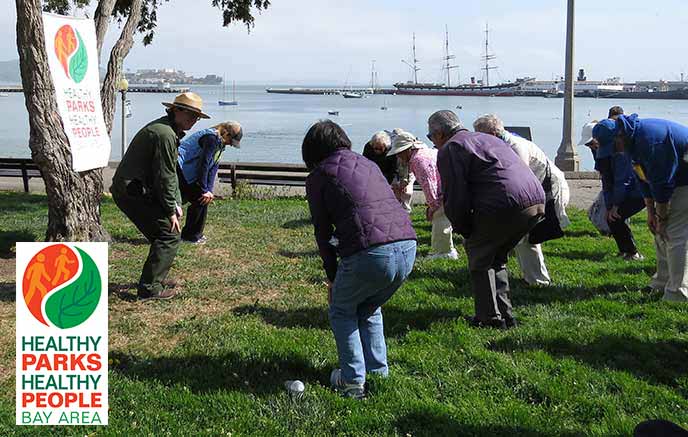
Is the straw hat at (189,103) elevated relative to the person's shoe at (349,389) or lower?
elevated

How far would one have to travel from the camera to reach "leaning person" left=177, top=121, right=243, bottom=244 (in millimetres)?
9156

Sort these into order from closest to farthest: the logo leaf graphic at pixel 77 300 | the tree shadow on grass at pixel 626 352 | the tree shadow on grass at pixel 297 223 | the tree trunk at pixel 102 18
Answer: the logo leaf graphic at pixel 77 300, the tree shadow on grass at pixel 626 352, the tree trunk at pixel 102 18, the tree shadow on grass at pixel 297 223

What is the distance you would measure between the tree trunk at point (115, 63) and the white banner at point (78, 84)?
0.97 meters

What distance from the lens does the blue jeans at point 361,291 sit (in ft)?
14.3

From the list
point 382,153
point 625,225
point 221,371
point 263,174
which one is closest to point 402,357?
point 221,371

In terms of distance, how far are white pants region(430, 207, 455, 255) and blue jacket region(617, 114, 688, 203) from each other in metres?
2.51

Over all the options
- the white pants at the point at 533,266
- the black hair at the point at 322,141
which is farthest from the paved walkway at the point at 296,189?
the black hair at the point at 322,141

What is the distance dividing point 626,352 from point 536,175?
205cm

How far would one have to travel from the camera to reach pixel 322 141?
4.52 meters

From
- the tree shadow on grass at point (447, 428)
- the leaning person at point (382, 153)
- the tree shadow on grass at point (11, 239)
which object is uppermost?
the leaning person at point (382, 153)

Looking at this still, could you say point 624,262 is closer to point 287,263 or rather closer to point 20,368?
point 287,263

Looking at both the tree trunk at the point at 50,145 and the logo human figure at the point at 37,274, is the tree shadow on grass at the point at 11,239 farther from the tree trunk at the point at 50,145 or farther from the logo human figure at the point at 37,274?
the logo human figure at the point at 37,274

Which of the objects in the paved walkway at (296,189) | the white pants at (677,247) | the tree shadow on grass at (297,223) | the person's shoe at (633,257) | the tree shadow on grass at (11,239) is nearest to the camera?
the white pants at (677,247)

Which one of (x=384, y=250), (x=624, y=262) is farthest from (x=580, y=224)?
(x=384, y=250)
